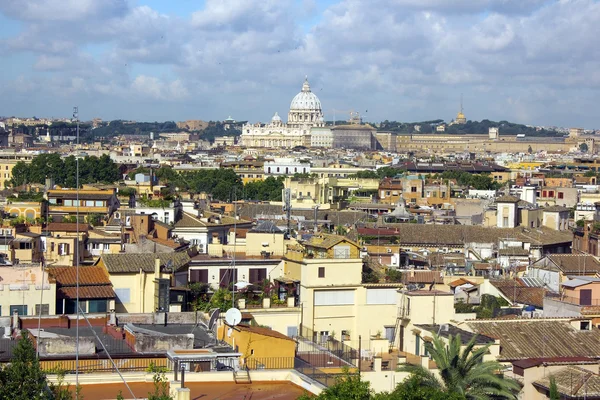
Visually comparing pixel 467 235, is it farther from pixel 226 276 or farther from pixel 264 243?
pixel 226 276

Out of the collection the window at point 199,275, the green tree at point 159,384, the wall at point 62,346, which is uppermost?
the wall at point 62,346

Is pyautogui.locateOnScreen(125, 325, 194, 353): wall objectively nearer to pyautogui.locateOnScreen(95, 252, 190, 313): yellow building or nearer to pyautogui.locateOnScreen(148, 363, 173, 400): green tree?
pyautogui.locateOnScreen(148, 363, 173, 400): green tree

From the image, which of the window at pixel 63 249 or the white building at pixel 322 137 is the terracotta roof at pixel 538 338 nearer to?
the window at pixel 63 249

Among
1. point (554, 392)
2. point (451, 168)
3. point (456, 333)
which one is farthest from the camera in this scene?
point (451, 168)

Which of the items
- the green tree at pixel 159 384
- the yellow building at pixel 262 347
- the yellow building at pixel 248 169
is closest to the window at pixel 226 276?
the yellow building at pixel 262 347

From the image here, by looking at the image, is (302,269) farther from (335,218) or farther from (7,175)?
(7,175)

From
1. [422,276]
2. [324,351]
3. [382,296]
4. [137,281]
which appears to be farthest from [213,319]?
[422,276]
